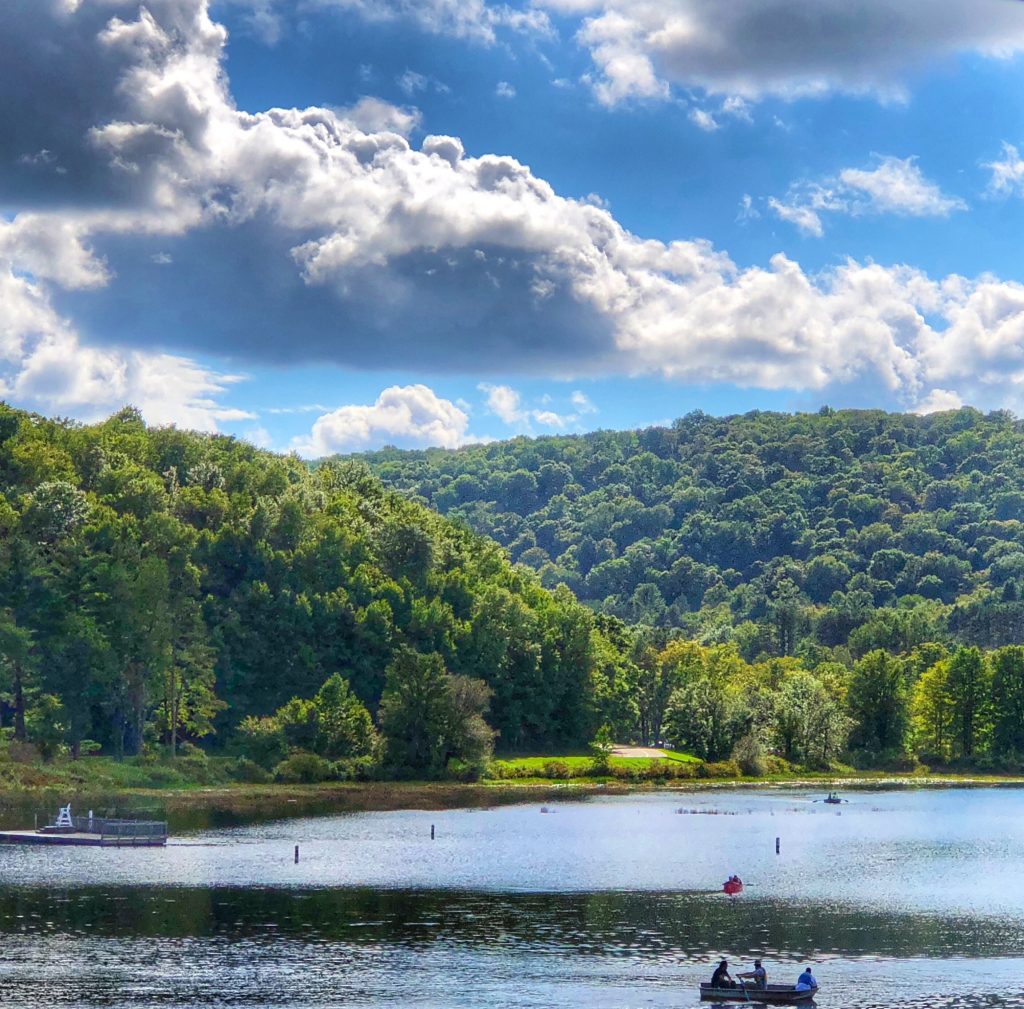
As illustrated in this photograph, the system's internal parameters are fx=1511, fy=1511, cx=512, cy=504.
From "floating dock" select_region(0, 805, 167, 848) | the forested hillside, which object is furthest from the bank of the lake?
the forested hillside

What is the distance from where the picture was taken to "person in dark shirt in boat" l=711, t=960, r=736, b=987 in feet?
198

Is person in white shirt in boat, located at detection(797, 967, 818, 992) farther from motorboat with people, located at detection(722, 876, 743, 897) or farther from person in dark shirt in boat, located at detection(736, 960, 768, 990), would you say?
motorboat with people, located at detection(722, 876, 743, 897)

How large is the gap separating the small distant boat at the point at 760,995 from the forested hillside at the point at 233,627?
94358 mm

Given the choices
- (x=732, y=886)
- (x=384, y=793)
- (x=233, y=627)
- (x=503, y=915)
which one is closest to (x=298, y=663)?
(x=233, y=627)

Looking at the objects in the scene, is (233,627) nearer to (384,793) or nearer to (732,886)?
(384,793)

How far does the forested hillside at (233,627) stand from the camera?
150 meters

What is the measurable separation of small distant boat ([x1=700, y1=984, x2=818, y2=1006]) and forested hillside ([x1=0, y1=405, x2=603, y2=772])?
94.4 meters

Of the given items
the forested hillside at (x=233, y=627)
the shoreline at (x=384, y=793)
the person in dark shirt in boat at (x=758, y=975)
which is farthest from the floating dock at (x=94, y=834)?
the person in dark shirt in boat at (x=758, y=975)

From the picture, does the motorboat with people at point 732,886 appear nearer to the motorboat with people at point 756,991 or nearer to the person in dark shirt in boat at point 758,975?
the person in dark shirt in boat at point 758,975

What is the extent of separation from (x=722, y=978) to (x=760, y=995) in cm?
161

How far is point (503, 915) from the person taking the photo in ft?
256

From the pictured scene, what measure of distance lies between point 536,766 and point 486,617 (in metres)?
23.3

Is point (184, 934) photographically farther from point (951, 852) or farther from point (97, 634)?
point (97, 634)

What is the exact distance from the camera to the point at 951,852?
360 ft
